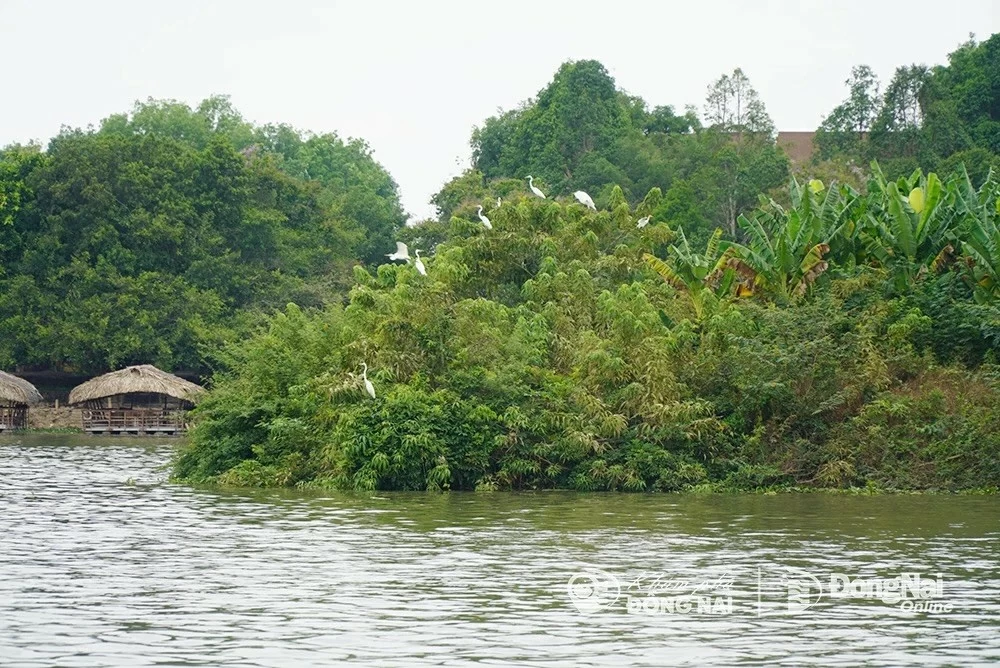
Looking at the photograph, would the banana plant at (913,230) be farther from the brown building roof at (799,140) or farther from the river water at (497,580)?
the brown building roof at (799,140)

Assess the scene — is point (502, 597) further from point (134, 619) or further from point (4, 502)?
point (4, 502)

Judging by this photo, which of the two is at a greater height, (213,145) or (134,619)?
(213,145)

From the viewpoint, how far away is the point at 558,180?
201ft

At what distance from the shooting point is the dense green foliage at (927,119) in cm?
5056

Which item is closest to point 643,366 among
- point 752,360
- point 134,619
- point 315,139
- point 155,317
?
point 752,360

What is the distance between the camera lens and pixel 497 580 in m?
14.4

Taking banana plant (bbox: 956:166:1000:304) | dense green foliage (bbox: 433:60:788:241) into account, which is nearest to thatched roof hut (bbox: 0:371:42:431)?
dense green foliage (bbox: 433:60:788:241)

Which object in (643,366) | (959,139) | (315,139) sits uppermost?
(315,139)

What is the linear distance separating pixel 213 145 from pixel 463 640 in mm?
46597

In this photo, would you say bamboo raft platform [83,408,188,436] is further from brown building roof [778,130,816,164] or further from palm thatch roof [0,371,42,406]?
brown building roof [778,130,816,164]

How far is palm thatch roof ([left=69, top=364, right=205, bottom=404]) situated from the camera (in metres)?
47.7

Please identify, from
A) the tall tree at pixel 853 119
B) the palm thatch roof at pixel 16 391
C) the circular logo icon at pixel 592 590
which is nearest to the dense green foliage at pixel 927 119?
the tall tree at pixel 853 119

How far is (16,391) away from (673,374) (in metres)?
29.5

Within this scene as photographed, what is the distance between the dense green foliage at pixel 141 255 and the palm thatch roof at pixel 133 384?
6.40 feet
